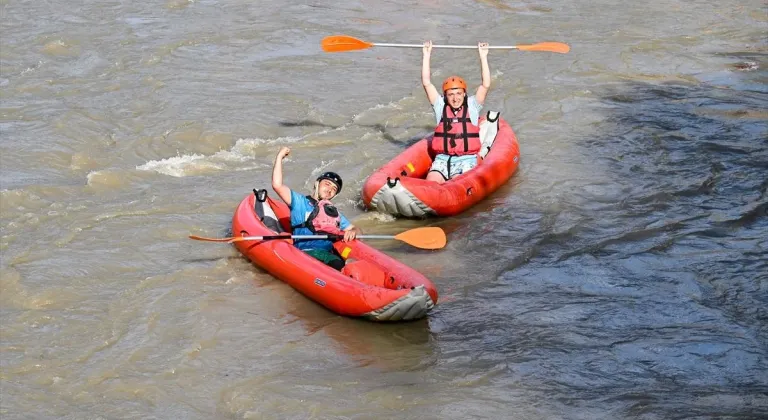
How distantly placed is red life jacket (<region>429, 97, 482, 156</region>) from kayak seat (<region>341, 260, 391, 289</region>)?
228 cm

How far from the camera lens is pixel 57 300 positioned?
644cm

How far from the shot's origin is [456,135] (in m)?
8.30

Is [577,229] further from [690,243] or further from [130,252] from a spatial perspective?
[130,252]

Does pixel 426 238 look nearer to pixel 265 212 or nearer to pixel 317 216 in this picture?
pixel 317 216

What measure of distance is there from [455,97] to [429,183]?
0.91m

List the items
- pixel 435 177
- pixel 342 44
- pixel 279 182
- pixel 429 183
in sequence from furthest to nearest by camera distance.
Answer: pixel 342 44 → pixel 435 177 → pixel 429 183 → pixel 279 182

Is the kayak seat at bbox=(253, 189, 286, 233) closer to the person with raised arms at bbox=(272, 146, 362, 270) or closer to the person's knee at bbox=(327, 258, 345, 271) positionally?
the person with raised arms at bbox=(272, 146, 362, 270)

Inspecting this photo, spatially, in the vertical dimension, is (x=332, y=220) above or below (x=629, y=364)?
above

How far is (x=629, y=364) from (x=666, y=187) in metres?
3.18

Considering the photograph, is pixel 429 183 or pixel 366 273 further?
pixel 429 183

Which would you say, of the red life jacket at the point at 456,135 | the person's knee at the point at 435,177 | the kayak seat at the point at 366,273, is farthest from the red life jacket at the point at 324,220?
the red life jacket at the point at 456,135

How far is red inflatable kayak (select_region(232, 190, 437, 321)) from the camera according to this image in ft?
19.4

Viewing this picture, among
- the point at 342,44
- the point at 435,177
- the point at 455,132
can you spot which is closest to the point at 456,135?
the point at 455,132

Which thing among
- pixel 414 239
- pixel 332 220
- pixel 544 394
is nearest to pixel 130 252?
pixel 332 220
